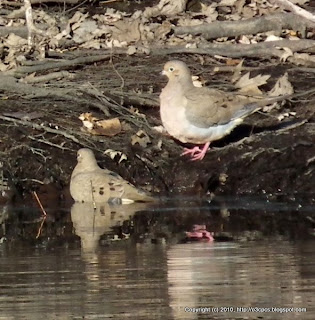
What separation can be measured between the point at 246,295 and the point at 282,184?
13.9 feet

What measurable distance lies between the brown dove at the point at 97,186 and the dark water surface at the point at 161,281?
1933 millimetres

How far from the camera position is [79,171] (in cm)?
1153

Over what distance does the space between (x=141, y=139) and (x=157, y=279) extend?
4522mm

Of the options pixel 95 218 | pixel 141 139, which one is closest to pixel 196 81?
pixel 141 139

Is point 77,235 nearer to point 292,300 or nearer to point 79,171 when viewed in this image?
point 79,171

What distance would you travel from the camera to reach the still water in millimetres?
6988

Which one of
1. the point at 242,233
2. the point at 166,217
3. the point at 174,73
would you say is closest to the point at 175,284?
the point at 242,233

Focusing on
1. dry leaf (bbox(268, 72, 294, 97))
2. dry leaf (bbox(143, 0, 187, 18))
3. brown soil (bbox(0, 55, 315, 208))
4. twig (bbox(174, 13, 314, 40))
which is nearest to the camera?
brown soil (bbox(0, 55, 315, 208))

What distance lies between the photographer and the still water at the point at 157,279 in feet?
22.9

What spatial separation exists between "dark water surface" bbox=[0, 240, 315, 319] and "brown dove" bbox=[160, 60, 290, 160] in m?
2.65

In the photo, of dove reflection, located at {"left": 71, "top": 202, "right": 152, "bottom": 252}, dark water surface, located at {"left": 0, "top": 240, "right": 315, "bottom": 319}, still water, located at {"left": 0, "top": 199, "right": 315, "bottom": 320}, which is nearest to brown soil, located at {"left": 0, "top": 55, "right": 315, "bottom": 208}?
dove reflection, located at {"left": 71, "top": 202, "right": 152, "bottom": 252}

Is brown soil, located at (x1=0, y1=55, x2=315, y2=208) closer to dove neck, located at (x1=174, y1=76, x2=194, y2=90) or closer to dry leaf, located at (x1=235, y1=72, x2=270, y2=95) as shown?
dry leaf, located at (x1=235, y1=72, x2=270, y2=95)

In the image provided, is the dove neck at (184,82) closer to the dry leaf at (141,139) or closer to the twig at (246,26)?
the dry leaf at (141,139)

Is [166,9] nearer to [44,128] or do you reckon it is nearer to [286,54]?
[286,54]
